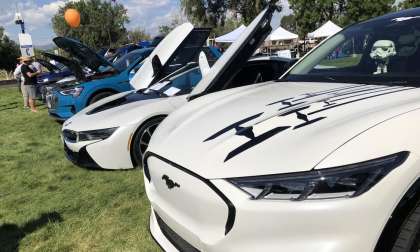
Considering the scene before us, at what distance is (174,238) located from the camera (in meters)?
2.48

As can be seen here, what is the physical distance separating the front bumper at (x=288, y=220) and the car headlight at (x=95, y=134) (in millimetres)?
2963

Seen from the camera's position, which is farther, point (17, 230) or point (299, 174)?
point (17, 230)

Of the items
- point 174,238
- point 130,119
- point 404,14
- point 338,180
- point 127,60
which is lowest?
point 174,238

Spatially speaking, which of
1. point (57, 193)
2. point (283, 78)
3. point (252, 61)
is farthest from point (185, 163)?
point (252, 61)

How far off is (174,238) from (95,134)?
278 centimetres

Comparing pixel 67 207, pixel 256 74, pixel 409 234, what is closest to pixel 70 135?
pixel 67 207

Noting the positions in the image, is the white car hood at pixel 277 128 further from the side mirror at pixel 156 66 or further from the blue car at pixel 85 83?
the blue car at pixel 85 83

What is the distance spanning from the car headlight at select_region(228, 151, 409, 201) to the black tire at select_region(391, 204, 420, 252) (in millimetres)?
269

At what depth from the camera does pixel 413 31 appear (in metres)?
3.12

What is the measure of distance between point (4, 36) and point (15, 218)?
55483 mm

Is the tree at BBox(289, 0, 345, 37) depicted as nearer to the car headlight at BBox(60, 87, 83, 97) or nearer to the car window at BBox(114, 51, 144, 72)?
the car window at BBox(114, 51, 144, 72)

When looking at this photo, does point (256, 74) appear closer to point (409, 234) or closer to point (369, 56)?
point (369, 56)

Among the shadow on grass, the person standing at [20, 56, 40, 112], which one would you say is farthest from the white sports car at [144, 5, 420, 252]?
the person standing at [20, 56, 40, 112]

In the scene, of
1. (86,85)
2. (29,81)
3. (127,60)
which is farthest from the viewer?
(29,81)
